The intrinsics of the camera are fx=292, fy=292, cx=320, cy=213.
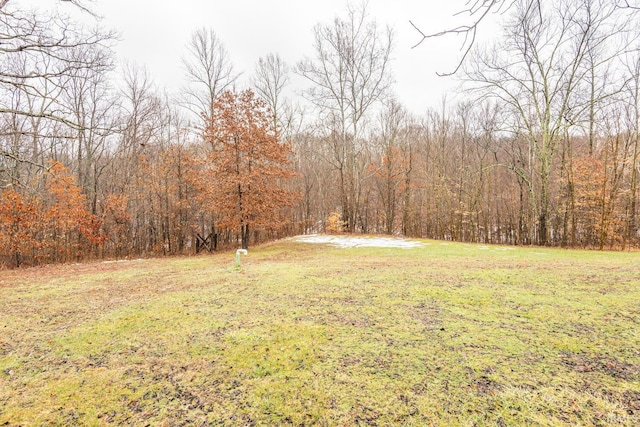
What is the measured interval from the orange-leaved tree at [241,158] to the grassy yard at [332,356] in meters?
7.46

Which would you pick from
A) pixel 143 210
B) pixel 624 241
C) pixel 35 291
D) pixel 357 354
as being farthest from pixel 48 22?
pixel 624 241

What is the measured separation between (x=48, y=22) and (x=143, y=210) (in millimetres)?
10776

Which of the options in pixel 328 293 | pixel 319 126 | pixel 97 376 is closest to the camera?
pixel 97 376

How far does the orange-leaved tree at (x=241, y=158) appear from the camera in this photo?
11.6 meters

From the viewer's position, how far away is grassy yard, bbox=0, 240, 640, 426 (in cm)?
179

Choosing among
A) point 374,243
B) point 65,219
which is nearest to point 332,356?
point 374,243

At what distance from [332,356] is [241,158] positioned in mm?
10611

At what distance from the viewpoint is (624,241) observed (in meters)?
12.6

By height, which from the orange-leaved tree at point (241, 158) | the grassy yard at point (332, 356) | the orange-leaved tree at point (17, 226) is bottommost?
the grassy yard at point (332, 356)

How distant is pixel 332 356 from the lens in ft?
8.00

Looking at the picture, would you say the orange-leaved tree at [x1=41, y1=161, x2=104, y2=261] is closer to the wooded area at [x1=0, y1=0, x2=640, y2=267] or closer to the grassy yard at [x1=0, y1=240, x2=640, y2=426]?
the wooded area at [x1=0, y1=0, x2=640, y2=267]

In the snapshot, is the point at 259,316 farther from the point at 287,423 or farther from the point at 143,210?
the point at 143,210

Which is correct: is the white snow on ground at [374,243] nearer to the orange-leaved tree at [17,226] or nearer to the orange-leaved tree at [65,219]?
the orange-leaved tree at [65,219]

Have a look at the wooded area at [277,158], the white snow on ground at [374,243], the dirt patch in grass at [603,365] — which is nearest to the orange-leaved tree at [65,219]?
the wooded area at [277,158]
